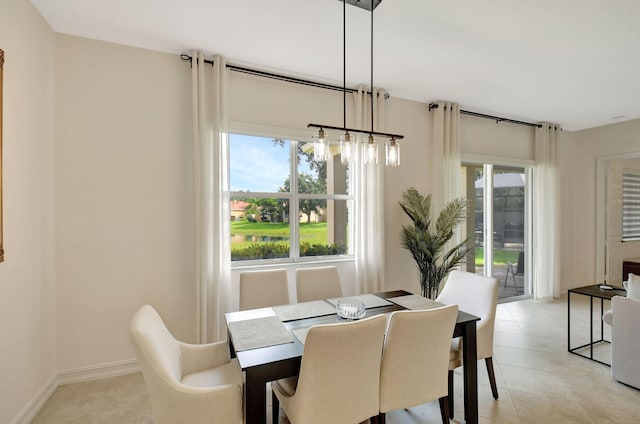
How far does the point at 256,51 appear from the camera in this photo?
9.44 feet

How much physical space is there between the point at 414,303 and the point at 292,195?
1808mm

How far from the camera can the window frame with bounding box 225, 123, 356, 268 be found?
10.6 feet

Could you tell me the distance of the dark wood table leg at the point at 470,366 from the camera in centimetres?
198

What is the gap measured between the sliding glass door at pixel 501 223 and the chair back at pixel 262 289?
11.0 ft

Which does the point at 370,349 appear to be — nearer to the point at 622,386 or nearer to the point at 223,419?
the point at 223,419

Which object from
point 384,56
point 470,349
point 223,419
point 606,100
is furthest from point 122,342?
point 606,100

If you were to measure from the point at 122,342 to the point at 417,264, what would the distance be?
331 cm

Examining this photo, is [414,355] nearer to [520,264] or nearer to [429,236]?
[429,236]

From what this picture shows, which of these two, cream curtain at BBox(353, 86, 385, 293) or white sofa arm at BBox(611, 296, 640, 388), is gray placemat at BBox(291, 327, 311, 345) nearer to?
cream curtain at BBox(353, 86, 385, 293)

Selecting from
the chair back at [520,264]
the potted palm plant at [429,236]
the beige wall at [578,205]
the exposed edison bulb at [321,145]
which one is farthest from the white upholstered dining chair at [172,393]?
the beige wall at [578,205]

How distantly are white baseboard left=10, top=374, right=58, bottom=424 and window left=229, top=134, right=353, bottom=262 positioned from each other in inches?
67.3

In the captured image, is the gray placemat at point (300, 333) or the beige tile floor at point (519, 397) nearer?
the gray placemat at point (300, 333)

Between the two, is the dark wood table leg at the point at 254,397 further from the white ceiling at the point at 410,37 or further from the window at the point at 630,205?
the window at the point at 630,205

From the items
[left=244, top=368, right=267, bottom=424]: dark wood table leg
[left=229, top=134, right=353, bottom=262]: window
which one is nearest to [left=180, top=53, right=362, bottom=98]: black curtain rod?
[left=229, top=134, right=353, bottom=262]: window
